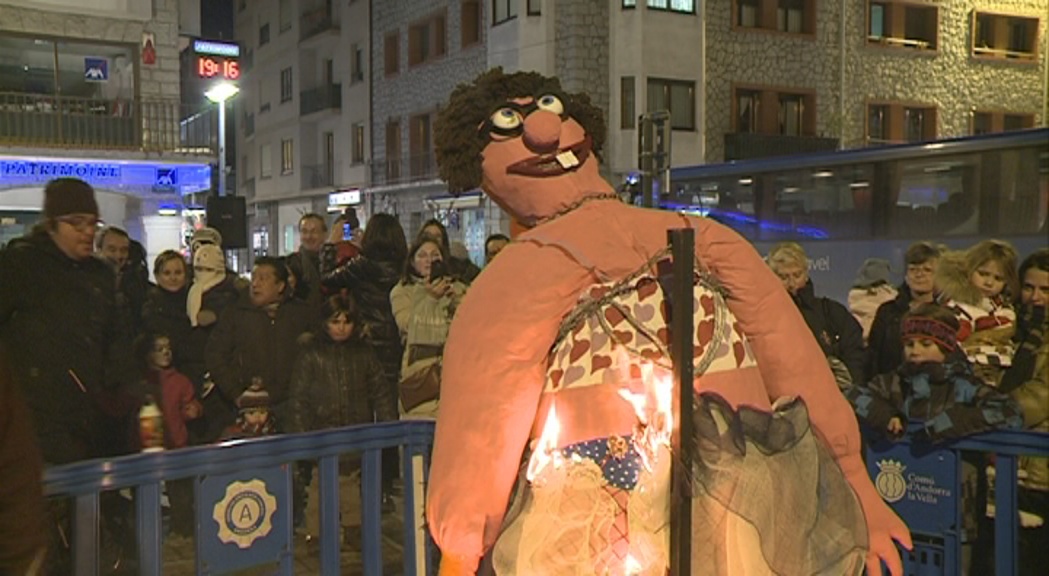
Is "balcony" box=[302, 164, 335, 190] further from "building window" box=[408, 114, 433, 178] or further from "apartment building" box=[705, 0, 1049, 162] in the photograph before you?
"apartment building" box=[705, 0, 1049, 162]

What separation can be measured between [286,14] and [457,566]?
4214cm

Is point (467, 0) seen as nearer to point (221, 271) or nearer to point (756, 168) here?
point (756, 168)

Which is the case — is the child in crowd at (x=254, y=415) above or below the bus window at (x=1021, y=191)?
below

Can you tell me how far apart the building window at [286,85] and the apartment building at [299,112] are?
0.14 feet

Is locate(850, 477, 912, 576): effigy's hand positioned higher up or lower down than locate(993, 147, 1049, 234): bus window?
lower down

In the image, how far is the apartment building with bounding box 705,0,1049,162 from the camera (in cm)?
2667

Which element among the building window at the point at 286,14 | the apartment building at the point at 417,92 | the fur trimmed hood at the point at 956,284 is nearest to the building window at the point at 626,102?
the apartment building at the point at 417,92

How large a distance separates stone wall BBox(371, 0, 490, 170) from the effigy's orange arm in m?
25.8

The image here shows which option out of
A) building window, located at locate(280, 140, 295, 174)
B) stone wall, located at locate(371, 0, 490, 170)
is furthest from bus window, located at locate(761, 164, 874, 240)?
building window, located at locate(280, 140, 295, 174)

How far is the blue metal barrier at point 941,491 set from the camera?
3.54 metres

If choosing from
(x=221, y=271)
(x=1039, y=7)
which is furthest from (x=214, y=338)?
(x=1039, y=7)

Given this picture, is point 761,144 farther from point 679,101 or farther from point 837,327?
point 837,327

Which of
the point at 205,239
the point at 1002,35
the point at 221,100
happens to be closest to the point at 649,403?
the point at 205,239

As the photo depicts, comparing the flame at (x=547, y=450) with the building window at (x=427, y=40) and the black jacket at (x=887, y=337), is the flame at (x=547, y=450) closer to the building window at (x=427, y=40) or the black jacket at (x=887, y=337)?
the black jacket at (x=887, y=337)
